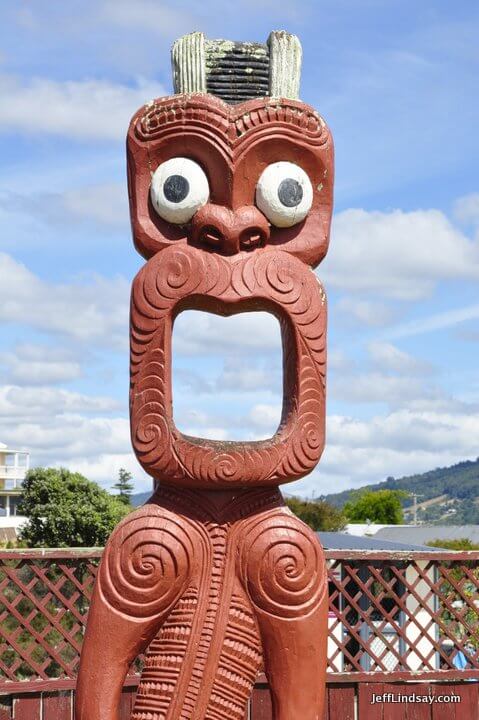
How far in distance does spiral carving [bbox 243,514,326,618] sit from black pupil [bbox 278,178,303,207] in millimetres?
1602

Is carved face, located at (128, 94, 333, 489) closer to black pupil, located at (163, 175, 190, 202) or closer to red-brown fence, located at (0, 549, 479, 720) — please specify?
black pupil, located at (163, 175, 190, 202)

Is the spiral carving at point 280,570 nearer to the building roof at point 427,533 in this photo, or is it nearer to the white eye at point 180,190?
the white eye at point 180,190

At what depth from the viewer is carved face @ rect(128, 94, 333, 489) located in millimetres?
4785

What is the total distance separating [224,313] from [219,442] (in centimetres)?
66

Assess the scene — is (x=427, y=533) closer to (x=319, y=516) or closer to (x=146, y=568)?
(x=319, y=516)

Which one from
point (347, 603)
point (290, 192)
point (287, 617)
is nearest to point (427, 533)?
point (347, 603)

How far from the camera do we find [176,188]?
4930 mm

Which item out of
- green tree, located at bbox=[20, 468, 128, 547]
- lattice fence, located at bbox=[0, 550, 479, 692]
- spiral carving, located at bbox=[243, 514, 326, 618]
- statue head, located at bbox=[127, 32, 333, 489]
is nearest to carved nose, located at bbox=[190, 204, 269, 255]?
statue head, located at bbox=[127, 32, 333, 489]

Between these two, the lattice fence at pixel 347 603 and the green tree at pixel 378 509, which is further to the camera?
the green tree at pixel 378 509

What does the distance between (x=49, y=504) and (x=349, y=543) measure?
9232 mm

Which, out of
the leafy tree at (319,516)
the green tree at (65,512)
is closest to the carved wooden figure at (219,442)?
the green tree at (65,512)

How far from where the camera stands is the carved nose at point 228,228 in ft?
16.0

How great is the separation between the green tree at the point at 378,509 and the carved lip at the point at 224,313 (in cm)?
5716

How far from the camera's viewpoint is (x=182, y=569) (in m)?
4.70
